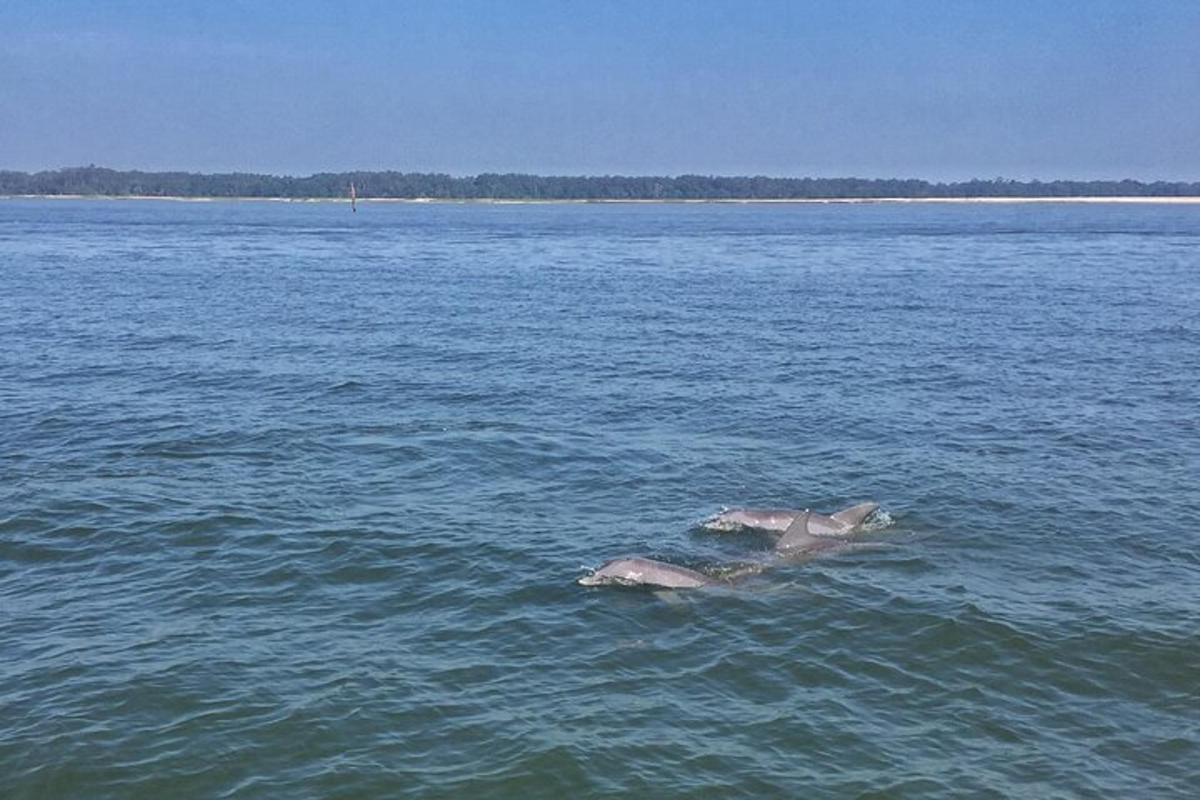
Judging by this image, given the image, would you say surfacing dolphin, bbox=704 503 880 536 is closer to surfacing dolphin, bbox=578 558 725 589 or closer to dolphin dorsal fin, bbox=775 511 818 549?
dolphin dorsal fin, bbox=775 511 818 549

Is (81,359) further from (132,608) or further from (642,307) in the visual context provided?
(642,307)

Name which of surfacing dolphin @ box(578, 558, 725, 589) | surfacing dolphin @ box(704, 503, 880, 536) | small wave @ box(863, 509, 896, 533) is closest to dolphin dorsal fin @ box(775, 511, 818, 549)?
surfacing dolphin @ box(704, 503, 880, 536)

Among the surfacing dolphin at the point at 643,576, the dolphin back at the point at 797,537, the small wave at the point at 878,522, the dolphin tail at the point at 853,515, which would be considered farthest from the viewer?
the small wave at the point at 878,522

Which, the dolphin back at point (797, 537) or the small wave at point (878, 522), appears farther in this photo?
the small wave at point (878, 522)

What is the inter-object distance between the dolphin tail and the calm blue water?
978mm

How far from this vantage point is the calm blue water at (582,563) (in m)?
16.1

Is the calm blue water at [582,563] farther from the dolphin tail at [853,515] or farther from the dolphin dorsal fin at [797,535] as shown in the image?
the dolphin tail at [853,515]

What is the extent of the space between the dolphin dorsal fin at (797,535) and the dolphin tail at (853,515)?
1.20 m

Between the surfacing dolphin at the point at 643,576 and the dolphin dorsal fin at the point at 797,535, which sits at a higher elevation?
the dolphin dorsal fin at the point at 797,535

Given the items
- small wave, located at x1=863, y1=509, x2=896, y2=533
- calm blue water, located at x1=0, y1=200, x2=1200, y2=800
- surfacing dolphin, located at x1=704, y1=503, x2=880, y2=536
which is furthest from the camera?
small wave, located at x1=863, y1=509, x2=896, y2=533

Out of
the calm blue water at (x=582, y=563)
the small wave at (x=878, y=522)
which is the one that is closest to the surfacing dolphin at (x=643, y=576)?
the calm blue water at (x=582, y=563)

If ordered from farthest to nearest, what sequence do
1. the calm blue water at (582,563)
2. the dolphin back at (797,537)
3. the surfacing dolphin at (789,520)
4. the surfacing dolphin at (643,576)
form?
the surfacing dolphin at (789,520) → the dolphin back at (797,537) → the surfacing dolphin at (643,576) → the calm blue water at (582,563)

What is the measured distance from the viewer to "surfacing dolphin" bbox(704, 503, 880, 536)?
24.8 m

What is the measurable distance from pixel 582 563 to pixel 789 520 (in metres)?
5.34
